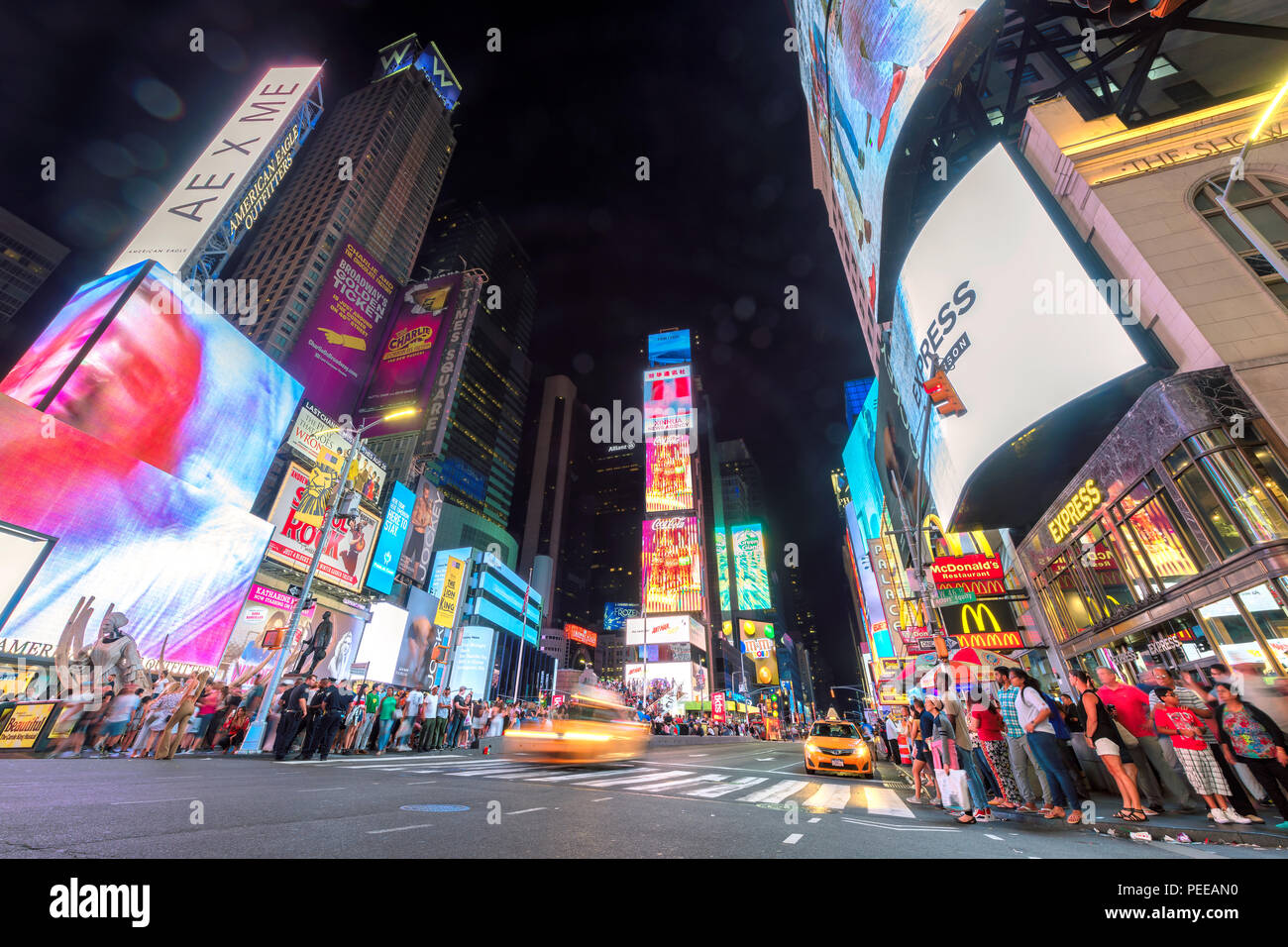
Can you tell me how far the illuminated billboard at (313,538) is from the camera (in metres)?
34.0

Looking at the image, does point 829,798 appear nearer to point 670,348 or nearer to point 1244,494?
point 1244,494

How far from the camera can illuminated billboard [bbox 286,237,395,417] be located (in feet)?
146

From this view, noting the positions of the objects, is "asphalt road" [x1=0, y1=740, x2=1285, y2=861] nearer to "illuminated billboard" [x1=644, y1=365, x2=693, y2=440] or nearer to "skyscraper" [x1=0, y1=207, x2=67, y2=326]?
"skyscraper" [x1=0, y1=207, x2=67, y2=326]

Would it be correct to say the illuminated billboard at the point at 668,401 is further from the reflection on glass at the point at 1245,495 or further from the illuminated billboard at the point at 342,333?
the reflection on glass at the point at 1245,495

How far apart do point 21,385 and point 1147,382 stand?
39.8 m

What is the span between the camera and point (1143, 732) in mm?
8203

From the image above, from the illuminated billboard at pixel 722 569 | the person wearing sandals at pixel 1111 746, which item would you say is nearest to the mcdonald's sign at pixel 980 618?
the person wearing sandals at pixel 1111 746

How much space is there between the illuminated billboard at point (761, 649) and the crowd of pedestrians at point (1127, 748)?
436 feet

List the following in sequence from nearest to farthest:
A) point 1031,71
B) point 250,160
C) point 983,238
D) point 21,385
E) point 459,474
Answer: point 983,238 < point 1031,71 < point 21,385 < point 250,160 < point 459,474

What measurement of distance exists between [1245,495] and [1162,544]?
7.27 ft

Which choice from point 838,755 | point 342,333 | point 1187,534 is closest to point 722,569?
point 342,333

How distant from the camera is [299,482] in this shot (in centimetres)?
3584
